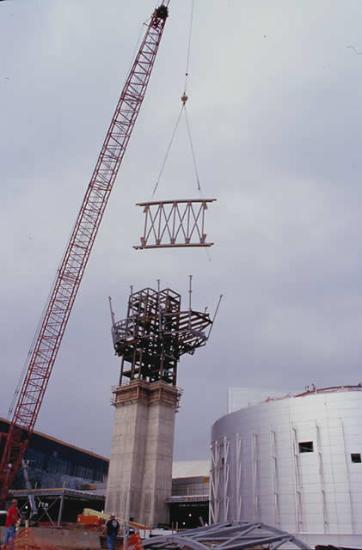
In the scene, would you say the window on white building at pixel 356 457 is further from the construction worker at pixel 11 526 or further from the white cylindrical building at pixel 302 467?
the construction worker at pixel 11 526

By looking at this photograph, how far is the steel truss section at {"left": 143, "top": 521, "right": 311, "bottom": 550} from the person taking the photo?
2264cm

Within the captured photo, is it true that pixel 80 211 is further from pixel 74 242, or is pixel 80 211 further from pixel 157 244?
pixel 157 244

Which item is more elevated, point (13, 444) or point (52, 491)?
point (13, 444)

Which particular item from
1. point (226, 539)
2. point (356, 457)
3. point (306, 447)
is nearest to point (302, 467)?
point (306, 447)

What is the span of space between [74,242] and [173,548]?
71.1 meters

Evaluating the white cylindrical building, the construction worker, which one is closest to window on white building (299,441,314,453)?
the white cylindrical building

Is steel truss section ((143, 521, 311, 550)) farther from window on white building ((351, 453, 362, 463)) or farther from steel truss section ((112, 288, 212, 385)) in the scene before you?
steel truss section ((112, 288, 212, 385))

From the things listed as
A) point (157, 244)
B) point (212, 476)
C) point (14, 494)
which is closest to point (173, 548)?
point (157, 244)

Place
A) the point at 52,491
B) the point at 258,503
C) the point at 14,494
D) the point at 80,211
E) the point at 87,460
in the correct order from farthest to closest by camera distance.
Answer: the point at 87,460 → the point at 14,494 → the point at 52,491 → the point at 80,211 → the point at 258,503

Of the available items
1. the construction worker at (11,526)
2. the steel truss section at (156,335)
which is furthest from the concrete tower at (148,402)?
the construction worker at (11,526)

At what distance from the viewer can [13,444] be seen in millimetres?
94062

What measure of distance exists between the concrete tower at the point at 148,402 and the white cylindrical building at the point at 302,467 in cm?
2675

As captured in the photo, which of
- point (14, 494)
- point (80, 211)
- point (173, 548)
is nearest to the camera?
point (173, 548)

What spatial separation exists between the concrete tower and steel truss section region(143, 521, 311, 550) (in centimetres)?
5968
